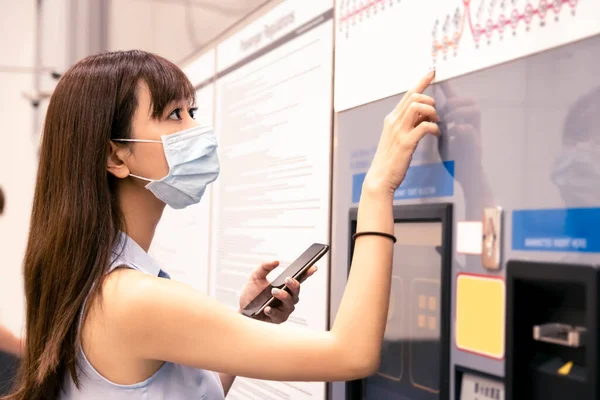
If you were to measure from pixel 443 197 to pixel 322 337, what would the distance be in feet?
1.12

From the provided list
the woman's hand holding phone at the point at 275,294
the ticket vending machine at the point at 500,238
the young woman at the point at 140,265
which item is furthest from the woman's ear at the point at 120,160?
the ticket vending machine at the point at 500,238

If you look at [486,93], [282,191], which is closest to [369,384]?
[282,191]

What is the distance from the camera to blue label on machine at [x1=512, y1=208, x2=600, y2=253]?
0.87m

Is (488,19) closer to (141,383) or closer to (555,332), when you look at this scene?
(555,332)

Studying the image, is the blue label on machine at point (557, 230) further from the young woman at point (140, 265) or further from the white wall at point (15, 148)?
the white wall at point (15, 148)

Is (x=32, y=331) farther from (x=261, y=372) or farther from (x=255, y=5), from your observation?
(x=255, y=5)

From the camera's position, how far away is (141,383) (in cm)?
105

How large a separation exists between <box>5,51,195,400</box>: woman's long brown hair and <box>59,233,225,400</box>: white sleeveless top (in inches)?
0.8

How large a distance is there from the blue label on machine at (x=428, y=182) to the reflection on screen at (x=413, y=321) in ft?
0.18

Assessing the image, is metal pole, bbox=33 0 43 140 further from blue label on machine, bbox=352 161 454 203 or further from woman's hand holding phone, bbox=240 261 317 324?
blue label on machine, bbox=352 161 454 203

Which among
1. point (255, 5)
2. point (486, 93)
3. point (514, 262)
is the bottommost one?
point (514, 262)

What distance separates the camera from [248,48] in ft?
6.27

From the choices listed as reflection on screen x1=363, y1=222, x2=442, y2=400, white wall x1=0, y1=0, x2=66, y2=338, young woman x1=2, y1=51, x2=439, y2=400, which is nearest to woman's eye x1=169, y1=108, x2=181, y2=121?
young woman x1=2, y1=51, x2=439, y2=400

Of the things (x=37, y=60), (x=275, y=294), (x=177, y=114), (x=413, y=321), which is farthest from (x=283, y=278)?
(x=37, y=60)
